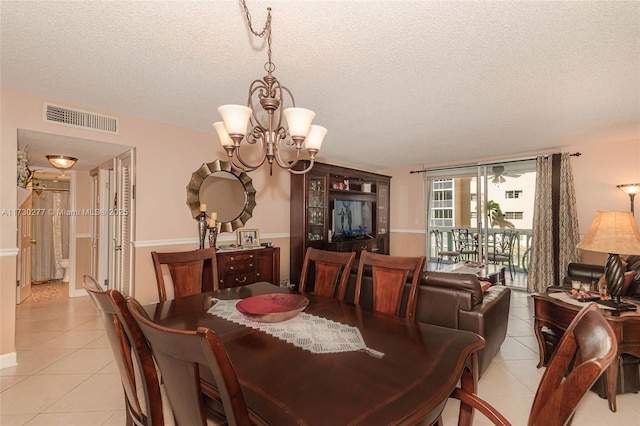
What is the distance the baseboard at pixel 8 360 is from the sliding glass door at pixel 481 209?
634cm

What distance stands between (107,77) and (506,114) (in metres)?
3.88

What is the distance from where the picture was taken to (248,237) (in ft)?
13.8

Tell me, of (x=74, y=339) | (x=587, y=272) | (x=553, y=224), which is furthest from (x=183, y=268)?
(x=553, y=224)

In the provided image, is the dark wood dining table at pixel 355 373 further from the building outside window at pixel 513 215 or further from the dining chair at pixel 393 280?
the building outside window at pixel 513 215

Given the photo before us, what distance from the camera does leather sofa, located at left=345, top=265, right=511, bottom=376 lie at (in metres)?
2.15

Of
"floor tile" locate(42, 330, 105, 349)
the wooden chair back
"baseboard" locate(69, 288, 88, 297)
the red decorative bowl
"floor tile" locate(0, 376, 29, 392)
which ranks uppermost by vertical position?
the wooden chair back

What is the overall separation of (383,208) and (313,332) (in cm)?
553

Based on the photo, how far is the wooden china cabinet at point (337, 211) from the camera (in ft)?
15.9

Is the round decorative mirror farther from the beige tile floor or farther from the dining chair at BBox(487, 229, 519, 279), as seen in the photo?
the dining chair at BBox(487, 229, 519, 279)

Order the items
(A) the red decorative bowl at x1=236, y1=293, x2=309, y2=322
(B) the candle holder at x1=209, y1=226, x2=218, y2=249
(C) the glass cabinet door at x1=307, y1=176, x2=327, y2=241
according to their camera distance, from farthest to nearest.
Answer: (C) the glass cabinet door at x1=307, y1=176, x2=327, y2=241 < (B) the candle holder at x1=209, y1=226, x2=218, y2=249 < (A) the red decorative bowl at x1=236, y1=293, x2=309, y2=322

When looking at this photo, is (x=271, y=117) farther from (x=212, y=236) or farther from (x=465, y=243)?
(x=465, y=243)

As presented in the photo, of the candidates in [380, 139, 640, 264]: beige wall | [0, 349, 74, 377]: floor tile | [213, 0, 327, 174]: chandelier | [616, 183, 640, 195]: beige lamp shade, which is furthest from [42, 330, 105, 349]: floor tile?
[616, 183, 640, 195]: beige lamp shade

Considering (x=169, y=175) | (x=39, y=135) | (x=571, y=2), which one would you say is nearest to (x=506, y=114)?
(x=571, y=2)

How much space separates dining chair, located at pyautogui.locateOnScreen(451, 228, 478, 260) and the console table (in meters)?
A: 3.43
